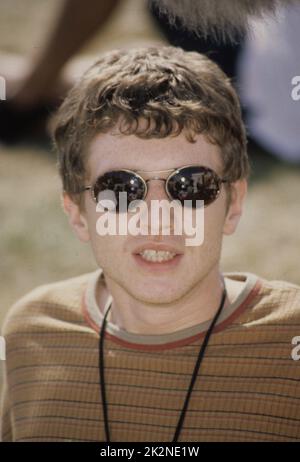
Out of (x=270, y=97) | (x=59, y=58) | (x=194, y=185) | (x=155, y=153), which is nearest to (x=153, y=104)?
(x=155, y=153)

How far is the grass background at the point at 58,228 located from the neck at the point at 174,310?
6.03 ft

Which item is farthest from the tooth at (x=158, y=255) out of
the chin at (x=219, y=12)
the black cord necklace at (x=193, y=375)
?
the chin at (x=219, y=12)

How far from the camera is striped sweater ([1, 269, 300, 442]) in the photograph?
201 centimetres

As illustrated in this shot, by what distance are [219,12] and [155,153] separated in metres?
0.52

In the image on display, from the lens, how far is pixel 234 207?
224 centimetres

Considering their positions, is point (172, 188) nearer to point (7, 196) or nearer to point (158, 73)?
point (158, 73)

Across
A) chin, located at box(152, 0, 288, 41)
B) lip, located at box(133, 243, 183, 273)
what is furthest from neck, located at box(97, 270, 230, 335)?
chin, located at box(152, 0, 288, 41)

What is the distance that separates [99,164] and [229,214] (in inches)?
15.0

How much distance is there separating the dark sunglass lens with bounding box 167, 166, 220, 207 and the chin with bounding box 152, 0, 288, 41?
1.37 ft

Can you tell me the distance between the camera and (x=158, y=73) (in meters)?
2.15

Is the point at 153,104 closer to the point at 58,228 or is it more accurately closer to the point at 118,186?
the point at 118,186

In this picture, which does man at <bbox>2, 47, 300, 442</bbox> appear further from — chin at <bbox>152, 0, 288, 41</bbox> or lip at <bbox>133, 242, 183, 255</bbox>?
chin at <bbox>152, 0, 288, 41</bbox>

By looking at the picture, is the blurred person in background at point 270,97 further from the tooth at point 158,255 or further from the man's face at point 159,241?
the tooth at point 158,255

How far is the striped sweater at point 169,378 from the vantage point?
2.01 meters
